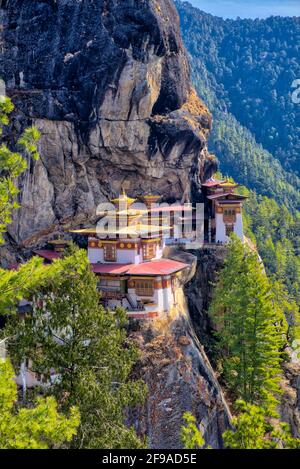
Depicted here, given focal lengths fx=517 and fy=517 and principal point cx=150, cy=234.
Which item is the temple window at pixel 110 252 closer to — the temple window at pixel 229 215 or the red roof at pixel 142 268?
the red roof at pixel 142 268

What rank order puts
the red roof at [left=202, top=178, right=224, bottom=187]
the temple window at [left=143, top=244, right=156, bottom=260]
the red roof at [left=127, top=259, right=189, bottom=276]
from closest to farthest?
the red roof at [left=127, top=259, right=189, bottom=276]
the temple window at [left=143, top=244, right=156, bottom=260]
the red roof at [left=202, top=178, right=224, bottom=187]

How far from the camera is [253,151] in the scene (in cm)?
12681

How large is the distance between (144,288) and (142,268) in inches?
48.1

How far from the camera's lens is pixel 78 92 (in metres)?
35.5

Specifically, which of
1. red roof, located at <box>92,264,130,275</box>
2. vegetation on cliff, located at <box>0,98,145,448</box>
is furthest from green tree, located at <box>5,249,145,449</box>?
red roof, located at <box>92,264,130,275</box>

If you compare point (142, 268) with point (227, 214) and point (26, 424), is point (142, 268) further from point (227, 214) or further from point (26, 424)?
point (26, 424)

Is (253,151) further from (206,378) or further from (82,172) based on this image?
(206,378)

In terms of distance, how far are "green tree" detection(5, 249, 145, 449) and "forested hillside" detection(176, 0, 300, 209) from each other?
98.4 metres

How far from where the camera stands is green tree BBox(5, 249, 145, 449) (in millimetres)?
16177

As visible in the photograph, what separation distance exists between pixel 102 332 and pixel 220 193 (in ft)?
88.4

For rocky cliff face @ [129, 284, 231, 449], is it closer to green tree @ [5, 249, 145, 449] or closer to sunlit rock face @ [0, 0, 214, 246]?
green tree @ [5, 249, 145, 449]

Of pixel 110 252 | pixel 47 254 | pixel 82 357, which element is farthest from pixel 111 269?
pixel 82 357

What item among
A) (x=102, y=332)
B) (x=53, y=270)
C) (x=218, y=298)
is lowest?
(x=218, y=298)

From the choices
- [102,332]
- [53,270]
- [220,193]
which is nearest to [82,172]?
[220,193]
